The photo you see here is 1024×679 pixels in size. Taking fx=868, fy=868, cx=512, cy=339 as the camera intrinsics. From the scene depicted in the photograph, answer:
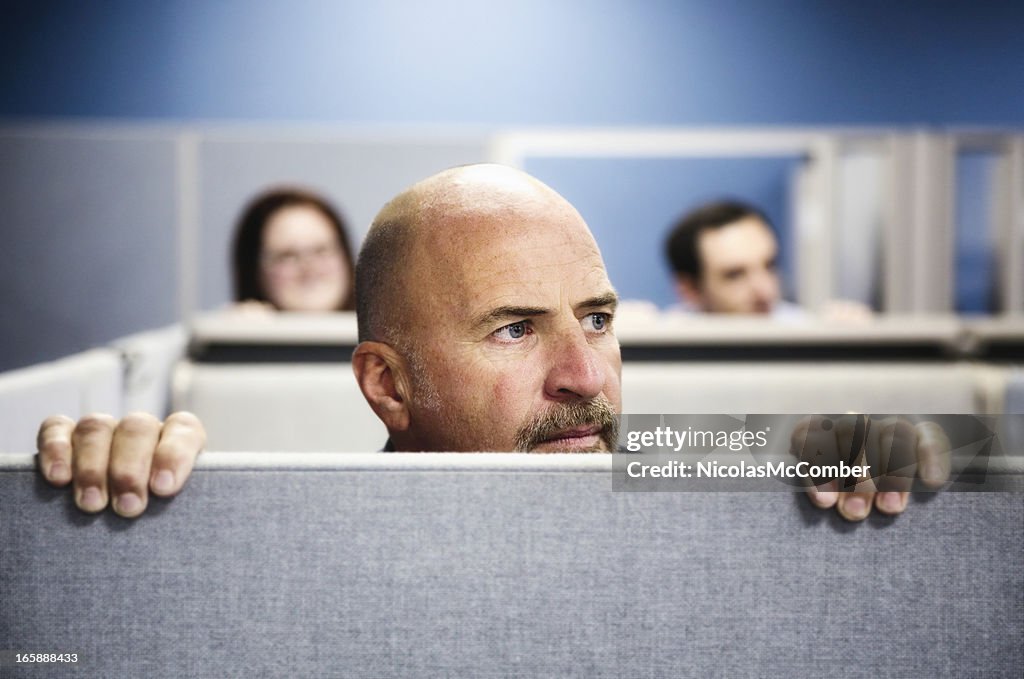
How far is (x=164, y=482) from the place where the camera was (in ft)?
1.72

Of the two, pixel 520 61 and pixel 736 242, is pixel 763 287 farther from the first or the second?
pixel 520 61

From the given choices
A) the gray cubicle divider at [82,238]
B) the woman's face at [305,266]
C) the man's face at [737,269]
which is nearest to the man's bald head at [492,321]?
the woman's face at [305,266]

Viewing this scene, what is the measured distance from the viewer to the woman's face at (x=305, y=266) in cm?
242

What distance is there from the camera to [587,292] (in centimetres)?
84

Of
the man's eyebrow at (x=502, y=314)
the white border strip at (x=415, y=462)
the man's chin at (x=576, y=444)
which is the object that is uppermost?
the man's eyebrow at (x=502, y=314)

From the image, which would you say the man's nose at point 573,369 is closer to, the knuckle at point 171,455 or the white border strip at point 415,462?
the white border strip at point 415,462

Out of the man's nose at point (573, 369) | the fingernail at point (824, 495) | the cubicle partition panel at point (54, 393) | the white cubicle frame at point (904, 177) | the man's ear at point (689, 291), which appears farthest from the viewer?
the white cubicle frame at point (904, 177)

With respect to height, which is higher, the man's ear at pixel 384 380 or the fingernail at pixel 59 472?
the man's ear at pixel 384 380

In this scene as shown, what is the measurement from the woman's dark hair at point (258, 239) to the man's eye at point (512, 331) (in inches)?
64.8

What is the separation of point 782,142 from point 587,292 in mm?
2755

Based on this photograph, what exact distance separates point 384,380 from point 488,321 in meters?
0.14

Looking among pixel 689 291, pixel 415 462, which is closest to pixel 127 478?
pixel 415 462

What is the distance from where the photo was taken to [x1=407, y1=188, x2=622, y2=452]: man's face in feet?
2.60

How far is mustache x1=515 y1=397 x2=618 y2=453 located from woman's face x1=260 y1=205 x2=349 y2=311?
65.9 inches
